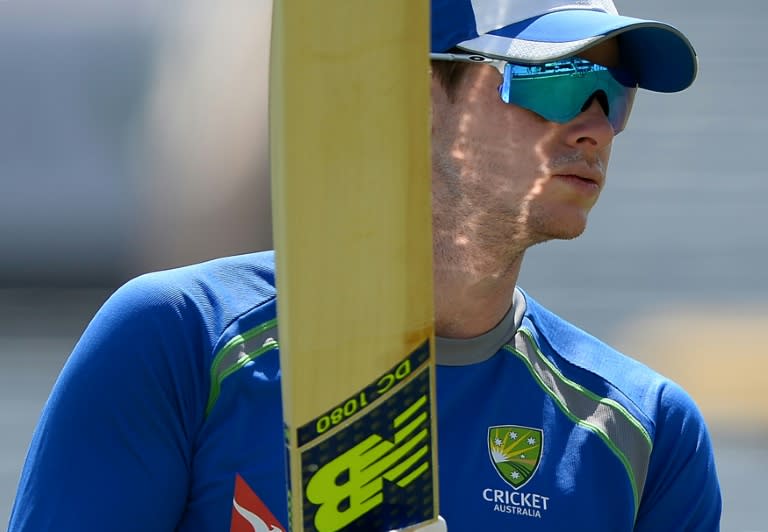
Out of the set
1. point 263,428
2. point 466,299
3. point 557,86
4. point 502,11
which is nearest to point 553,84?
point 557,86

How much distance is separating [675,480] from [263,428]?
530mm

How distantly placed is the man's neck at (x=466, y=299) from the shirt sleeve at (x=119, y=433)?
1.11ft

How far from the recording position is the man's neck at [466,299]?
177cm

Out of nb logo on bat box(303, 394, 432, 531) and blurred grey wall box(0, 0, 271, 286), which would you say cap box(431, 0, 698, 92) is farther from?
blurred grey wall box(0, 0, 271, 286)

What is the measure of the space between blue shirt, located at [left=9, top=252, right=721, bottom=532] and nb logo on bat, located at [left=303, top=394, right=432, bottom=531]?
21 centimetres

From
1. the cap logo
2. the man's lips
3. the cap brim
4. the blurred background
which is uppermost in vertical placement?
the cap logo

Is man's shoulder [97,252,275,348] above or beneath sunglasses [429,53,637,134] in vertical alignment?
beneath

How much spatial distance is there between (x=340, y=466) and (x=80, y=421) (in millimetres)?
321

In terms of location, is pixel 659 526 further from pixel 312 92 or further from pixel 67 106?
pixel 67 106

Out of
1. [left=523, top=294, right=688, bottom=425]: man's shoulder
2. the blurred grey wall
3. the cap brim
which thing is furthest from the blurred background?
the cap brim

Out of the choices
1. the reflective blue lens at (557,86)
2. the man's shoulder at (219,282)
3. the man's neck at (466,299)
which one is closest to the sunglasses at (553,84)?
the reflective blue lens at (557,86)

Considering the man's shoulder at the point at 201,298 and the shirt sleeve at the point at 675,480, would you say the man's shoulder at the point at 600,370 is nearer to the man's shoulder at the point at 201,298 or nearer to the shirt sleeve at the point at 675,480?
the shirt sleeve at the point at 675,480

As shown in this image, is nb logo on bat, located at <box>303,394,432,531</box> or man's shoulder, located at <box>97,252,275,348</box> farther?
man's shoulder, located at <box>97,252,275,348</box>

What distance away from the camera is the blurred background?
148 inches
